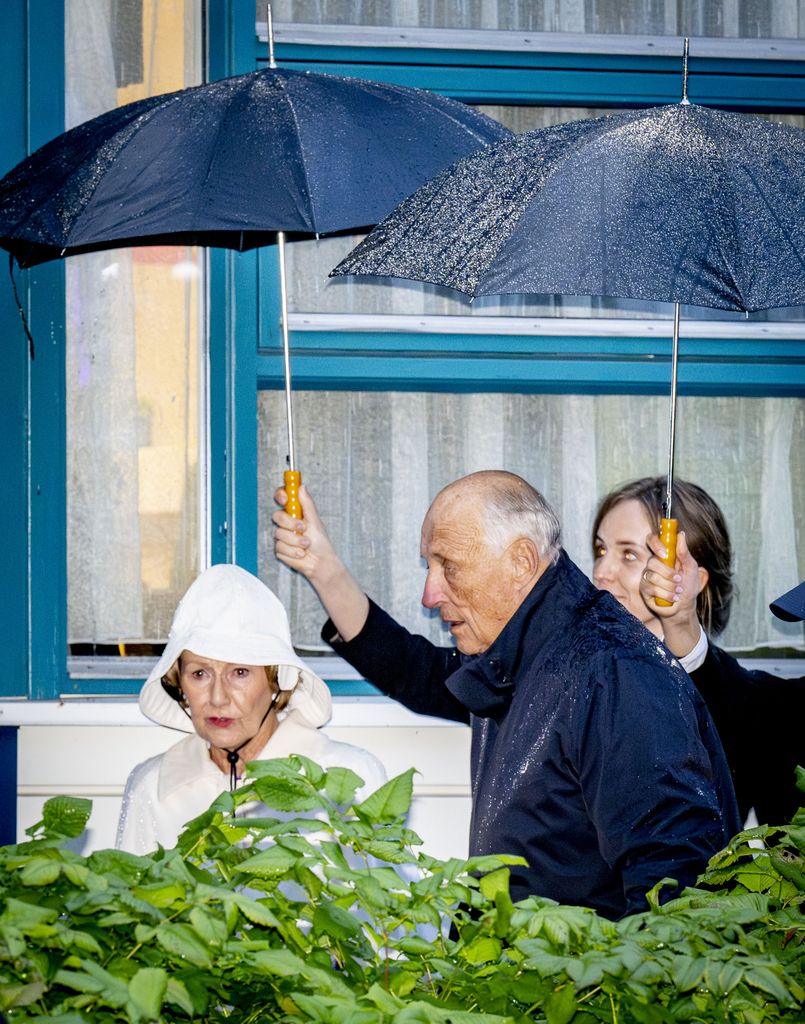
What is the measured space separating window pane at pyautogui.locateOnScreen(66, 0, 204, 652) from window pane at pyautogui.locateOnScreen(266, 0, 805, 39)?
0.41 metres

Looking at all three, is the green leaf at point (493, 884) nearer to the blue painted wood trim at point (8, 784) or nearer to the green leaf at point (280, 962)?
the green leaf at point (280, 962)

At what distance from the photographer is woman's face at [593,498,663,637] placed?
353 centimetres

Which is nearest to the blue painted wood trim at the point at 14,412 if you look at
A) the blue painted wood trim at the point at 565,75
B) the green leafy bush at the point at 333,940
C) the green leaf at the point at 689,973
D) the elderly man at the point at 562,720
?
the blue painted wood trim at the point at 565,75

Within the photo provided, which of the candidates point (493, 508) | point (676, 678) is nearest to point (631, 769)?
point (676, 678)

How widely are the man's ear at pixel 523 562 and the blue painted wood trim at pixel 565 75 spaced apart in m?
1.73

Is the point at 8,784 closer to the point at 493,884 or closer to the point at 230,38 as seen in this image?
the point at 230,38

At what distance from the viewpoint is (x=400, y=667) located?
359 cm

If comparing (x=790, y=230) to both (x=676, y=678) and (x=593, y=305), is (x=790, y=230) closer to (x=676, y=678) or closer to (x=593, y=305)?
(x=676, y=678)

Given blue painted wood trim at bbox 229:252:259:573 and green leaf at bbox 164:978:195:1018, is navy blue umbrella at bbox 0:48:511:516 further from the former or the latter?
green leaf at bbox 164:978:195:1018

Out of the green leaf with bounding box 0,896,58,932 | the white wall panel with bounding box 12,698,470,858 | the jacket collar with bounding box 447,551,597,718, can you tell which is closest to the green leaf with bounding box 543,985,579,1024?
the green leaf with bounding box 0,896,58,932

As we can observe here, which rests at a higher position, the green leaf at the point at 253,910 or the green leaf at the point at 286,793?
the green leaf at the point at 286,793

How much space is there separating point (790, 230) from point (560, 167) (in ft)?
1.46

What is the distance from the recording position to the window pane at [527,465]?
13.7 ft

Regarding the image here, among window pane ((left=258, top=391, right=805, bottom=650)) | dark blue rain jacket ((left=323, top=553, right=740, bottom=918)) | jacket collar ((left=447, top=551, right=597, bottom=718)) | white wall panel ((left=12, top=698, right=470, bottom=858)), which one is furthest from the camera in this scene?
window pane ((left=258, top=391, right=805, bottom=650))
